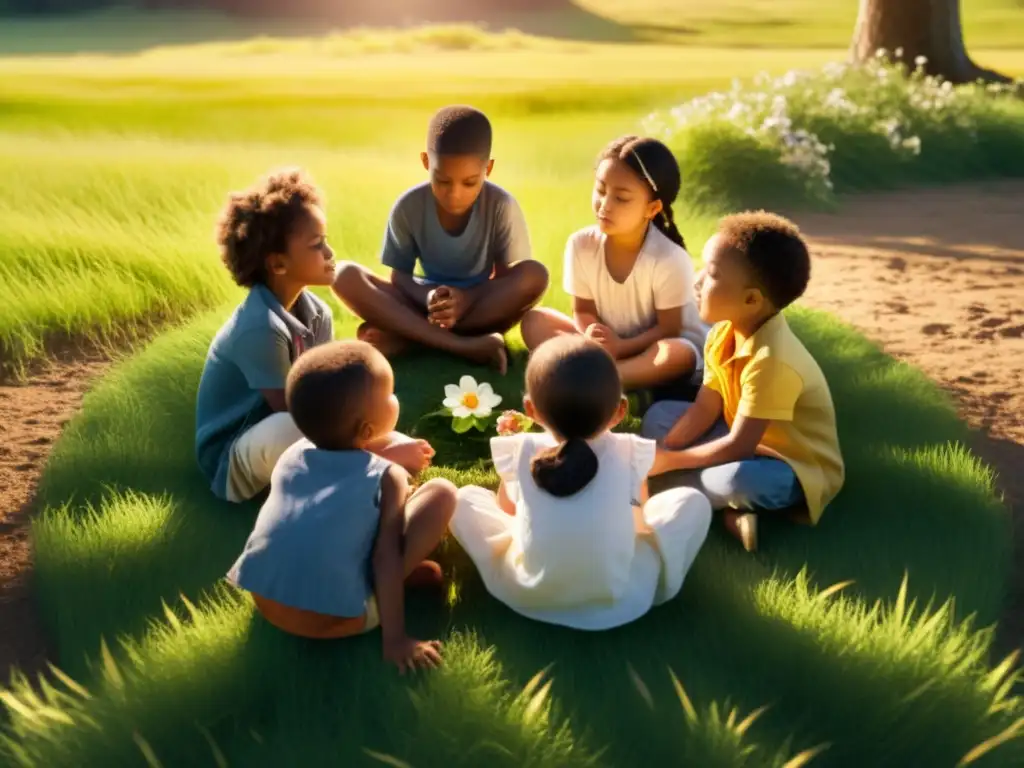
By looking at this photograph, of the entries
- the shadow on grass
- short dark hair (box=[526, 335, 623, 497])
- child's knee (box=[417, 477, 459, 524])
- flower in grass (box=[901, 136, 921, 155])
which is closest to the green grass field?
the shadow on grass

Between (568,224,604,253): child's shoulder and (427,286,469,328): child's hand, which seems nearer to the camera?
(568,224,604,253): child's shoulder

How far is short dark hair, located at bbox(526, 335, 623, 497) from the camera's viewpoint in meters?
2.77

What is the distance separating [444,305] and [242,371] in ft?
4.09

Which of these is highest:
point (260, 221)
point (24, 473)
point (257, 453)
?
point (260, 221)

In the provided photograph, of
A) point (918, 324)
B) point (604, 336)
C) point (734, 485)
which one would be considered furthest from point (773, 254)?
point (918, 324)

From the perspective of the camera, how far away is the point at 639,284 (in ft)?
14.3

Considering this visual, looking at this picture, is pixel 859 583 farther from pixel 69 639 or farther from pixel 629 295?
pixel 69 639

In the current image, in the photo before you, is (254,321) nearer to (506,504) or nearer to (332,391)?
(332,391)

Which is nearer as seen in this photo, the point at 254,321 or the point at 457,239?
the point at 254,321

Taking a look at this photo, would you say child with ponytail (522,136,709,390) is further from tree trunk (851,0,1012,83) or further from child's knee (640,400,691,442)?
tree trunk (851,0,1012,83)

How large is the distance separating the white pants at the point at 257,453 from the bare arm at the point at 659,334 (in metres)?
1.52

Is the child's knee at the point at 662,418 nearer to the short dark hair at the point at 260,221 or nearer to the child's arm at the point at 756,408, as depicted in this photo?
the child's arm at the point at 756,408

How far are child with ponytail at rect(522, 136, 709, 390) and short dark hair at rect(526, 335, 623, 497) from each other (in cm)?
146

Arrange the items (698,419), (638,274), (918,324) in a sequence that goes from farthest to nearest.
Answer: (918,324), (638,274), (698,419)
